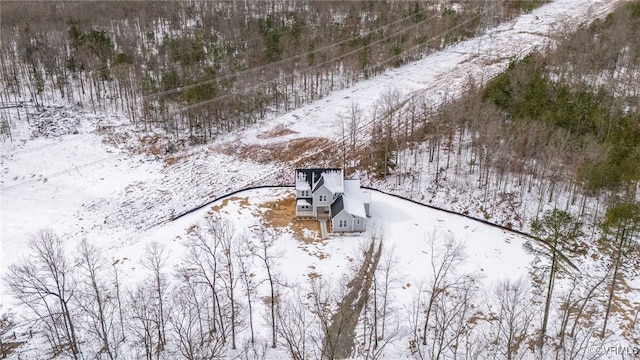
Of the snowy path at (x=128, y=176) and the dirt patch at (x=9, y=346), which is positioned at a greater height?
the snowy path at (x=128, y=176)

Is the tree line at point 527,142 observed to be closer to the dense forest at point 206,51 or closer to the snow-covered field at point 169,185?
the snow-covered field at point 169,185

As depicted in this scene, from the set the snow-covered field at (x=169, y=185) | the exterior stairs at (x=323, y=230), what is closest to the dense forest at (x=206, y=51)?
the snow-covered field at (x=169, y=185)

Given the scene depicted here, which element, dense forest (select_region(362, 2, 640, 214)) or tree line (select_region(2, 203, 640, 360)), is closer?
tree line (select_region(2, 203, 640, 360))

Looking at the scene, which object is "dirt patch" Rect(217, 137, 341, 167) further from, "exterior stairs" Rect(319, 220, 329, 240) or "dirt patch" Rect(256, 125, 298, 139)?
"exterior stairs" Rect(319, 220, 329, 240)

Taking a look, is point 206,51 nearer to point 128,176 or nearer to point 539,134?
point 128,176

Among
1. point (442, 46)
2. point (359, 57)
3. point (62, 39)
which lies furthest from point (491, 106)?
point (62, 39)

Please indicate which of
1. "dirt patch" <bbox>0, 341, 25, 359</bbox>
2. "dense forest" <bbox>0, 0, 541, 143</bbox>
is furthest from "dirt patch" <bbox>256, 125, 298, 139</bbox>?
"dirt patch" <bbox>0, 341, 25, 359</bbox>
